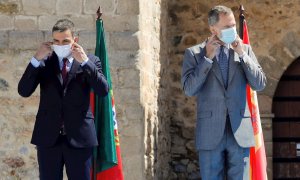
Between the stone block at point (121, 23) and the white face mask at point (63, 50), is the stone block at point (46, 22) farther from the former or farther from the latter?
the white face mask at point (63, 50)

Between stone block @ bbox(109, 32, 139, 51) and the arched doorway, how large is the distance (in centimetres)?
262

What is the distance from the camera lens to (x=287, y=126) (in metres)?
9.54

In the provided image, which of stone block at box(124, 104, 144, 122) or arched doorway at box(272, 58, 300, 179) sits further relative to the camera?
arched doorway at box(272, 58, 300, 179)

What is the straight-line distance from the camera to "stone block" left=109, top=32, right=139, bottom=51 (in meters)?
7.54

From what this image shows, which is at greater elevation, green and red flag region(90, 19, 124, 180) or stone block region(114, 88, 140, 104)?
stone block region(114, 88, 140, 104)

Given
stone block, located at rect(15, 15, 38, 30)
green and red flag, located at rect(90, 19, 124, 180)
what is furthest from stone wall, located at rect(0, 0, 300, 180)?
green and red flag, located at rect(90, 19, 124, 180)

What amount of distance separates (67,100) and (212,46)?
1.16 metres

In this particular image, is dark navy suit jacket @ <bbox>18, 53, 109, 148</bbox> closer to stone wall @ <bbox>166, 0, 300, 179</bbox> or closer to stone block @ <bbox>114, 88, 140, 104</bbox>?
stone block @ <bbox>114, 88, 140, 104</bbox>

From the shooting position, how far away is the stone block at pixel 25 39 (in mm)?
7598

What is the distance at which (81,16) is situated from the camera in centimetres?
759

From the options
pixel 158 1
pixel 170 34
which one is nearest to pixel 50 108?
pixel 158 1

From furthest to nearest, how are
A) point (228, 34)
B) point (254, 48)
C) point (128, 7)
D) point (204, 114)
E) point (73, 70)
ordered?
point (254, 48) → point (128, 7) → point (204, 114) → point (228, 34) → point (73, 70)

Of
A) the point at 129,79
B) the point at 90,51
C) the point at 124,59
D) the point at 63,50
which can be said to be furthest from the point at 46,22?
the point at 63,50

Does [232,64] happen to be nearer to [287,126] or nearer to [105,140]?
[105,140]
